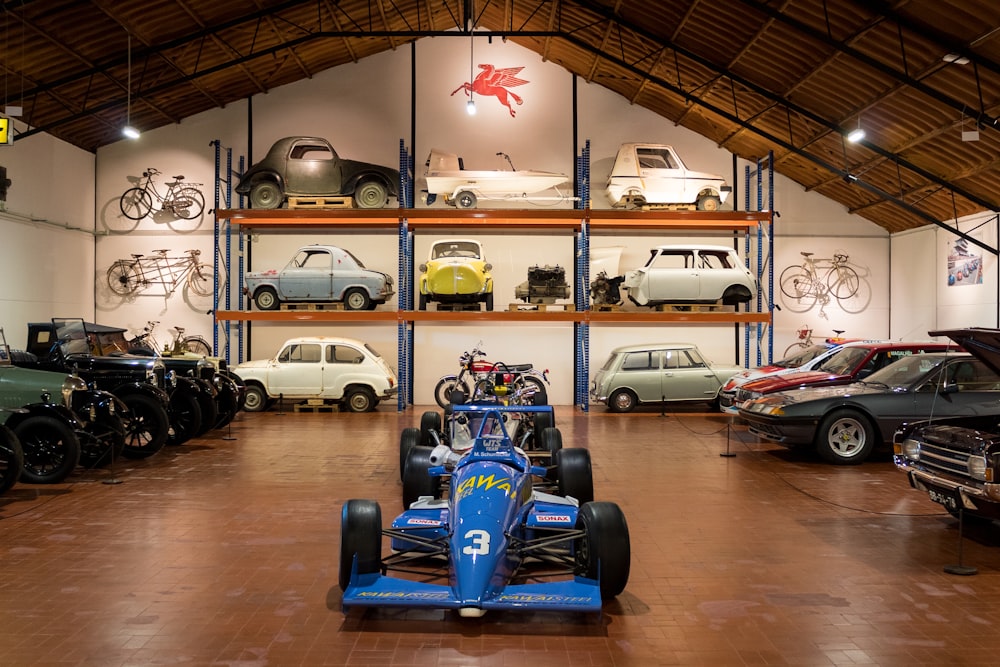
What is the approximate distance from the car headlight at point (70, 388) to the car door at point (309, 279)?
8.17 metres

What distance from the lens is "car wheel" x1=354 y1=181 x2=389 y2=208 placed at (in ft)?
58.6

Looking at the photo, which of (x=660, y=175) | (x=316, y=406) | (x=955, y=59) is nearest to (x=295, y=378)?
(x=316, y=406)

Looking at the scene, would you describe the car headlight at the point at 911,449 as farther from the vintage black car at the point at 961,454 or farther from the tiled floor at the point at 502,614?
the tiled floor at the point at 502,614

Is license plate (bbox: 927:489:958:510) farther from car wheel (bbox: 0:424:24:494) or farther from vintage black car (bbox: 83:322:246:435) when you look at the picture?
vintage black car (bbox: 83:322:246:435)

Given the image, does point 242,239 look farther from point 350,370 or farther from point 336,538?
point 336,538

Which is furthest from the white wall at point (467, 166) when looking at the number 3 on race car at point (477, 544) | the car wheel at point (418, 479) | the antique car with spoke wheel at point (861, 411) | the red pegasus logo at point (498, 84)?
the number 3 on race car at point (477, 544)

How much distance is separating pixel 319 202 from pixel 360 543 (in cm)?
1400

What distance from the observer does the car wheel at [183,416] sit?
12.1 m

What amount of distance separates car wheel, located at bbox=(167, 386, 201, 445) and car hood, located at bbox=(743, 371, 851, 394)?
824 cm

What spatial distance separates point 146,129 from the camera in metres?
19.0

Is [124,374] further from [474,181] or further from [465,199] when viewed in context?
[474,181]

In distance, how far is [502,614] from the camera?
4.98 metres

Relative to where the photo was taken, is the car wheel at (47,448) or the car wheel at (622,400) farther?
the car wheel at (622,400)

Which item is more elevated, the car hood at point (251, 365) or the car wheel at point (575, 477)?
the car hood at point (251, 365)
